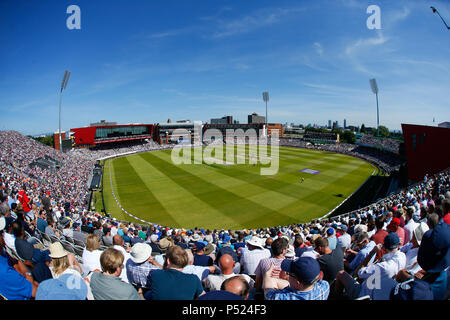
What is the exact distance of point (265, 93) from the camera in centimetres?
6606

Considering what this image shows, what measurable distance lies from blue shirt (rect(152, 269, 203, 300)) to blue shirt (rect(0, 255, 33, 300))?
202 cm

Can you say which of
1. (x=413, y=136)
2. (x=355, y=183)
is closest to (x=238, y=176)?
(x=355, y=183)

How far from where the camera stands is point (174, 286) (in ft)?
9.31

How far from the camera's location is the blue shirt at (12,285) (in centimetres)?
302

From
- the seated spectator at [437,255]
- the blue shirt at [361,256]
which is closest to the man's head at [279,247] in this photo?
the seated spectator at [437,255]

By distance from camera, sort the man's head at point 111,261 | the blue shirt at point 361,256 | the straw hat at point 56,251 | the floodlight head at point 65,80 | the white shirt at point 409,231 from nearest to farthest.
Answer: the man's head at point 111,261
the straw hat at point 56,251
the blue shirt at point 361,256
the white shirt at point 409,231
the floodlight head at point 65,80

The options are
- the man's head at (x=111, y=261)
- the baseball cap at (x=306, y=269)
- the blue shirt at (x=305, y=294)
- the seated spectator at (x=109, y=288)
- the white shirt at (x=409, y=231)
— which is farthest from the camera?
the white shirt at (x=409, y=231)

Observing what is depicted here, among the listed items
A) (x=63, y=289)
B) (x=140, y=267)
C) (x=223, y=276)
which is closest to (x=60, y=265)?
(x=63, y=289)

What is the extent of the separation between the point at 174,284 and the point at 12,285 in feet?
8.02

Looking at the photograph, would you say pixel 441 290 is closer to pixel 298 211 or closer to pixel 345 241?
pixel 345 241

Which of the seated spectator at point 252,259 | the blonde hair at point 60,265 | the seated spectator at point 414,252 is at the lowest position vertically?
the seated spectator at point 252,259

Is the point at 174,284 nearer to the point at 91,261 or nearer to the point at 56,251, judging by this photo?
the point at 56,251

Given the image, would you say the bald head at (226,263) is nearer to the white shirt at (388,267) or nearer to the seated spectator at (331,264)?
the seated spectator at (331,264)
